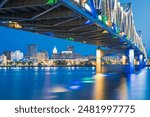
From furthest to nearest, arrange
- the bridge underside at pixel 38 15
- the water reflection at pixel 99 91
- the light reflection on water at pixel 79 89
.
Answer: the light reflection on water at pixel 79 89 < the water reflection at pixel 99 91 < the bridge underside at pixel 38 15

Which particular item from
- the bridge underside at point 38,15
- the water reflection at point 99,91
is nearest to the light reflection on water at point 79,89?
the water reflection at point 99,91

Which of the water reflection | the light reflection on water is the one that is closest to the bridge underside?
the water reflection

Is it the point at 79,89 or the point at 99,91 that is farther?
the point at 79,89

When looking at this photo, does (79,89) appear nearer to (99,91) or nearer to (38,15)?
(99,91)

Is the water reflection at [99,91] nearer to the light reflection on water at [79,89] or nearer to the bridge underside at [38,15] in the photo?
the light reflection on water at [79,89]

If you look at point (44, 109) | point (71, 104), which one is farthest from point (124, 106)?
point (44, 109)

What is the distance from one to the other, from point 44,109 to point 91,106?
1.61m

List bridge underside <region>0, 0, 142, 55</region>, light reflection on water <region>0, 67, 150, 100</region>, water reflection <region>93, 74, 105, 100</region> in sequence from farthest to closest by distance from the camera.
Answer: light reflection on water <region>0, 67, 150, 100</region> → water reflection <region>93, 74, 105, 100</region> → bridge underside <region>0, 0, 142, 55</region>

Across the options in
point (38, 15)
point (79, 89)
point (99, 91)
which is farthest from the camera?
point (79, 89)

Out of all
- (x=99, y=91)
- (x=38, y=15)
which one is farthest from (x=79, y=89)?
(x=38, y=15)

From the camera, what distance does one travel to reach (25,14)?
33469mm

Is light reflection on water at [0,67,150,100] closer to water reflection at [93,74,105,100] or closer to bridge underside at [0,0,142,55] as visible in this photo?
water reflection at [93,74,105,100]

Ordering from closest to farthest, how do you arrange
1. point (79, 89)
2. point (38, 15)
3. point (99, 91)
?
point (38, 15)
point (99, 91)
point (79, 89)

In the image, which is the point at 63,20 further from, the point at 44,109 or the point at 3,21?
the point at 44,109
